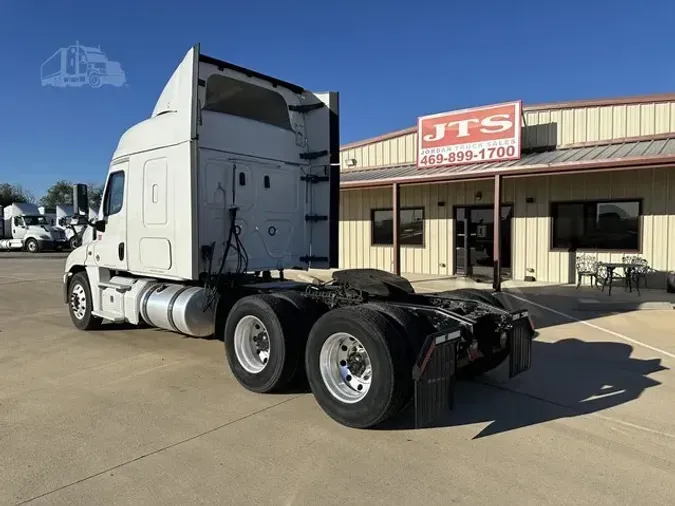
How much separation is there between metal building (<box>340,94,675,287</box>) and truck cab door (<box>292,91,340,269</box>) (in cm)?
589

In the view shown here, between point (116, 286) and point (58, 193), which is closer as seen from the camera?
point (116, 286)

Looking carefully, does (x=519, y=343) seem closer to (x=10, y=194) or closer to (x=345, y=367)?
(x=345, y=367)

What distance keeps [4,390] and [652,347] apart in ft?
25.1

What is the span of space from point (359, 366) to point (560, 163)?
356 inches

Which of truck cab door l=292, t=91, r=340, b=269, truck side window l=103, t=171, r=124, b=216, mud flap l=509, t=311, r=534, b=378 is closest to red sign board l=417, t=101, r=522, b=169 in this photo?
truck cab door l=292, t=91, r=340, b=269

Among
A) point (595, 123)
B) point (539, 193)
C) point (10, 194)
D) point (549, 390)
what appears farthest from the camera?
point (10, 194)

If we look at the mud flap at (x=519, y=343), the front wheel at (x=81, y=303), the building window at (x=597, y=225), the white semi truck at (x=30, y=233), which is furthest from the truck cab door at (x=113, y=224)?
the white semi truck at (x=30, y=233)

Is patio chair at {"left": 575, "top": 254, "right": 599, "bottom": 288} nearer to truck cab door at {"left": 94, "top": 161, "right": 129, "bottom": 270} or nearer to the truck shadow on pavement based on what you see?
the truck shadow on pavement

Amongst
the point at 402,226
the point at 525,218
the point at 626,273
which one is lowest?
the point at 626,273

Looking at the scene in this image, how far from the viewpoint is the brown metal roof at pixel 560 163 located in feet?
34.4

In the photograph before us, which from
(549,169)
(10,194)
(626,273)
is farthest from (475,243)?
(10,194)

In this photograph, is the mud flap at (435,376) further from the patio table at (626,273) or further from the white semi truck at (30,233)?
the white semi truck at (30,233)

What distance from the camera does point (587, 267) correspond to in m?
12.8

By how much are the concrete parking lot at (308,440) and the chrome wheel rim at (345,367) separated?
12.1 inches
